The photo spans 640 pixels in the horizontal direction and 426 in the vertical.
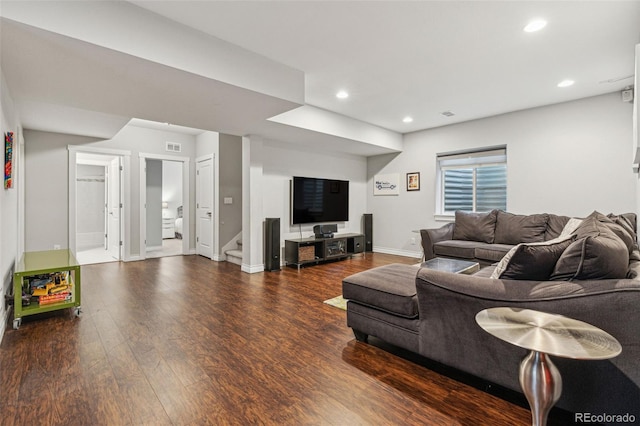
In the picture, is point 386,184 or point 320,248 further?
point 386,184

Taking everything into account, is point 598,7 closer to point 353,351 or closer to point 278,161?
point 353,351

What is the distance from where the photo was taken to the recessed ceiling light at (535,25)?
254 cm

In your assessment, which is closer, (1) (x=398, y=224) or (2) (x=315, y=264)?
(2) (x=315, y=264)

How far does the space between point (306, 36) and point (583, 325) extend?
276 cm

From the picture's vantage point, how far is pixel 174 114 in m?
3.70

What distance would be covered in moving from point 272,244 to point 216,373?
308 cm

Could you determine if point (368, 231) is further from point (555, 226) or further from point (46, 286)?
point (46, 286)

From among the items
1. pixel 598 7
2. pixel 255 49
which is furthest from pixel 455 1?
pixel 255 49

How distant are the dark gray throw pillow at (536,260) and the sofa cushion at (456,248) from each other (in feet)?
9.87

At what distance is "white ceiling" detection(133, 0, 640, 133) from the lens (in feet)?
7.78

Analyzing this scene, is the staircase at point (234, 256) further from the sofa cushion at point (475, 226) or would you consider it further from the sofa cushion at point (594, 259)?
the sofa cushion at point (594, 259)

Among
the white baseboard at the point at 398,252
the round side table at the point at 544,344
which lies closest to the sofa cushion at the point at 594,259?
the round side table at the point at 544,344

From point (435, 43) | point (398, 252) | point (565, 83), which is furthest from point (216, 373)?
point (398, 252)

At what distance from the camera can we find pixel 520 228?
4.55 metres
